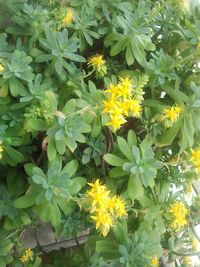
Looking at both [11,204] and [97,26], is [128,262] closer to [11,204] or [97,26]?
[11,204]

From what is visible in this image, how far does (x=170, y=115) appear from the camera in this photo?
823 millimetres

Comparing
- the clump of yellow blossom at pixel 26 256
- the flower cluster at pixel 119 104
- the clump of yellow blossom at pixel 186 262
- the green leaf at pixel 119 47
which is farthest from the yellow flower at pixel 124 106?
the clump of yellow blossom at pixel 186 262

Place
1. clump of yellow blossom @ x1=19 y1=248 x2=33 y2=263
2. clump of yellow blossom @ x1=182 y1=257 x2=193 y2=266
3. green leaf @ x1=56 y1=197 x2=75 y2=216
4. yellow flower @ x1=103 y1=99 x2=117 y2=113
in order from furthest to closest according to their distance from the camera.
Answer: clump of yellow blossom @ x1=182 y1=257 x2=193 y2=266 < clump of yellow blossom @ x1=19 y1=248 x2=33 y2=263 < green leaf @ x1=56 y1=197 x2=75 y2=216 < yellow flower @ x1=103 y1=99 x2=117 y2=113

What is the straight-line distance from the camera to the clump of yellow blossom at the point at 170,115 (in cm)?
82

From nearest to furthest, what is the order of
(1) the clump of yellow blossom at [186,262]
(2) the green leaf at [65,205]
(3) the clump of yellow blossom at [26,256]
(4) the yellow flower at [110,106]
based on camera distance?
(4) the yellow flower at [110,106] → (2) the green leaf at [65,205] → (3) the clump of yellow blossom at [26,256] → (1) the clump of yellow blossom at [186,262]

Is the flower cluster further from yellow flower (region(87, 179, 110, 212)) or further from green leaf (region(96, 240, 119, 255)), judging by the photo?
green leaf (region(96, 240, 119, 255))

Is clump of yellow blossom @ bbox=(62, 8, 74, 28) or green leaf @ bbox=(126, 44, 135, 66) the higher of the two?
clump of yellow blossom @ bbox=(62, 8, 74, 28)

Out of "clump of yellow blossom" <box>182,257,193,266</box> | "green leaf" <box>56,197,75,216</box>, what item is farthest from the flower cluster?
"clump of yellow blossom" <box>182,257,193,266</box>

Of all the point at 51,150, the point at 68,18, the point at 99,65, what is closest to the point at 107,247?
the point at 51,150

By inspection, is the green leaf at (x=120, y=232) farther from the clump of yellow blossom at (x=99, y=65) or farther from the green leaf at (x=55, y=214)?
the clump of yellow blossom at (x=99, y=65)

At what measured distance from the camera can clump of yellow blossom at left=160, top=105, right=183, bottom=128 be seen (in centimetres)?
82

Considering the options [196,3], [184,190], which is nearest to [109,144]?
[184,190]

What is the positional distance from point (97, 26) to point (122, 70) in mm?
123

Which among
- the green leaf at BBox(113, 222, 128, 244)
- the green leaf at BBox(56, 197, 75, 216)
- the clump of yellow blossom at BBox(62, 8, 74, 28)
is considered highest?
the clump of yellow blossom at BBox(62, 8, 74, 28)
